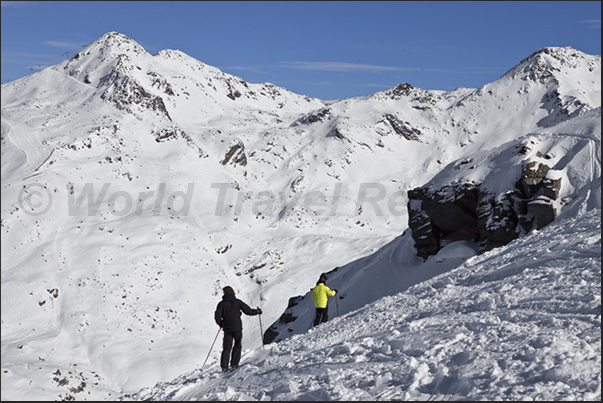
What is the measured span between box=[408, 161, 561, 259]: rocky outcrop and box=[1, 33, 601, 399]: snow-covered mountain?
0.47 m

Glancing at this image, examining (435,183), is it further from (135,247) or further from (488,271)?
(135,247)

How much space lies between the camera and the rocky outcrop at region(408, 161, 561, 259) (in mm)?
22562

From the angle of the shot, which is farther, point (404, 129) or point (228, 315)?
point (404, 129)

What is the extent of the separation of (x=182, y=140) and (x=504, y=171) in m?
46.6

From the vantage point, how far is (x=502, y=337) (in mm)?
7695

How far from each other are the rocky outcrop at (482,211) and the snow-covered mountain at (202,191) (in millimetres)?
470

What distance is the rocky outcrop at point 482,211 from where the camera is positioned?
22562 millimetres

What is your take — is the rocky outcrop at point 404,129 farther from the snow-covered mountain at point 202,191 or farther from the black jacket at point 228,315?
the black jacket at point 228,315

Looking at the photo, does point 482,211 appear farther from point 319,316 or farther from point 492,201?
point 319,316

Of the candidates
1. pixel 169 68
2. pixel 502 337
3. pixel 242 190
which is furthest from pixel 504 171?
pixel 169 68

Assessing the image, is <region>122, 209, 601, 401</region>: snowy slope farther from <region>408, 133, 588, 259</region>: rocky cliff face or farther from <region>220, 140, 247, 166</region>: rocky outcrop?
<region>220, 140, 247, 166</region>: rocky outcrop

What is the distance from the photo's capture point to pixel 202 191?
57656 millimetres

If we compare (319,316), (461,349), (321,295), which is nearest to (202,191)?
(319,316)

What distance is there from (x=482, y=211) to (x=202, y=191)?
38.7 metres
